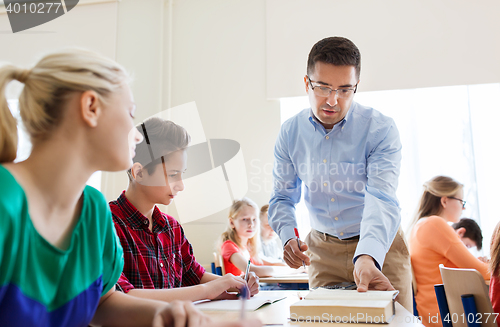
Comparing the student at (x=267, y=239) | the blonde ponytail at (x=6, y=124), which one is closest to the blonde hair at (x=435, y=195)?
the student at (x=267, y=239)

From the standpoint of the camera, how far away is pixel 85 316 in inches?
32.0

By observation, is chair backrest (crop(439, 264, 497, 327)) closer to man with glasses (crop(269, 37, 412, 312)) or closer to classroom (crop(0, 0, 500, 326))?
man with glasses (crop(269, 37, 412, 312))

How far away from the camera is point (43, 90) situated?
28.4 inches

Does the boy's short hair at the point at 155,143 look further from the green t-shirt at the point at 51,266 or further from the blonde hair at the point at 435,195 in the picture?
the blonde hair at the point at 435,195

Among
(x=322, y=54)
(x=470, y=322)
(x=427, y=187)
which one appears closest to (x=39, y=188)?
(x=322, y=54)

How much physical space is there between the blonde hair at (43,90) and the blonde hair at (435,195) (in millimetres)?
2456

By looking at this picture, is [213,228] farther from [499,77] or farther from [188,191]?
[499,77]

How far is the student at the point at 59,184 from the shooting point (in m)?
0.67

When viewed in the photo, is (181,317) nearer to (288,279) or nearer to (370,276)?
(370,276)

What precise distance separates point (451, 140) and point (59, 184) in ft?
12.7

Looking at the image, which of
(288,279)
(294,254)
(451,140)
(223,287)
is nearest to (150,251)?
(223,287)

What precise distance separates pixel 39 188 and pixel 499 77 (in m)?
4.10

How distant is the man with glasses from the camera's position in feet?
5.00

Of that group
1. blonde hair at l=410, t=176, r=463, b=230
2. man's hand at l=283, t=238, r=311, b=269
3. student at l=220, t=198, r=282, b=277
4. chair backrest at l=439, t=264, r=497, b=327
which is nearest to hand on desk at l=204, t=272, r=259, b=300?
man's hand at l=283, t=238, r=311, b=269
